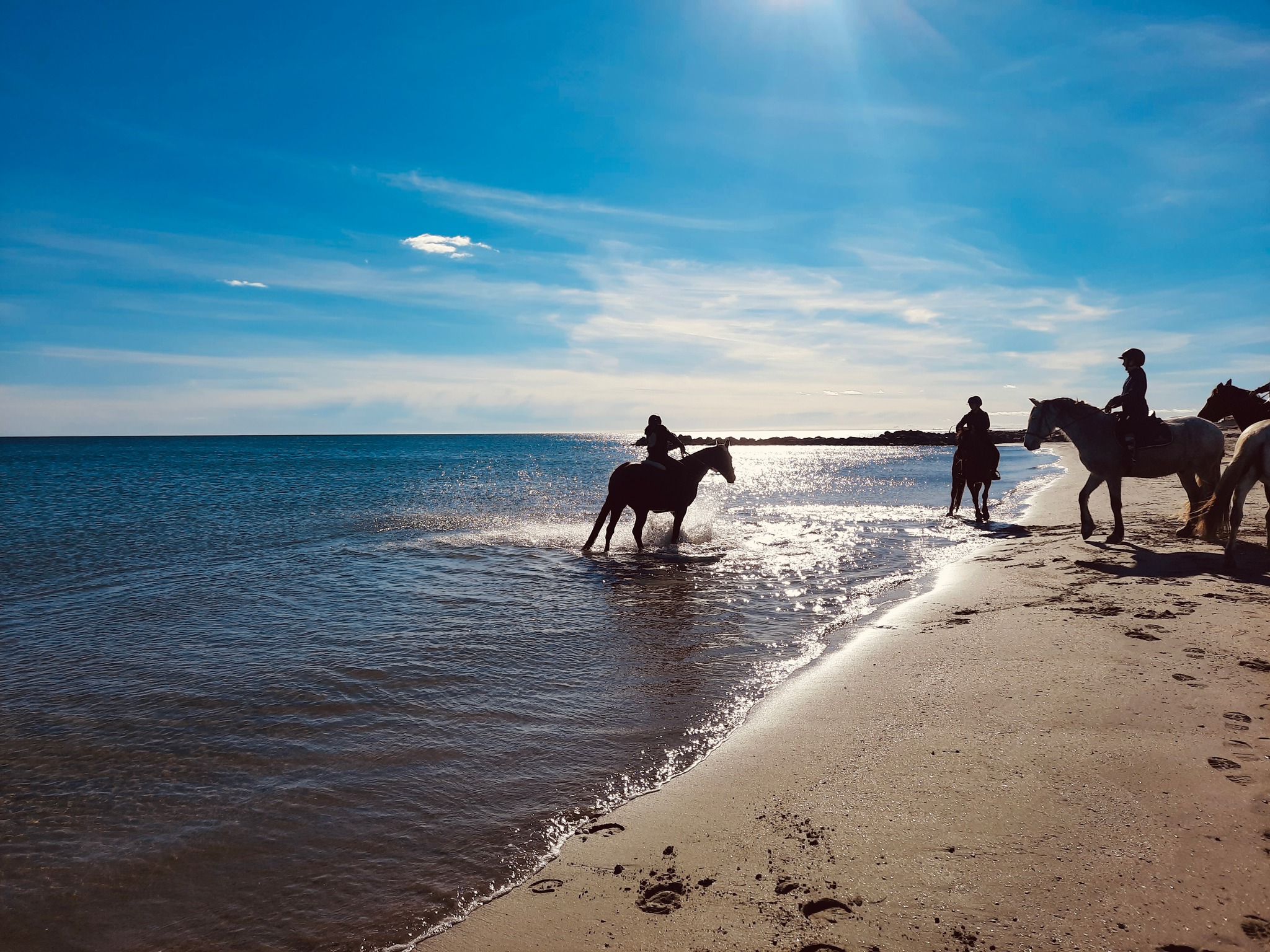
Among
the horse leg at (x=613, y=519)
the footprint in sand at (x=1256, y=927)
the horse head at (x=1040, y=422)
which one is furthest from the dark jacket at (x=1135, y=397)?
the footprint in sand at (x=1256, y=927)

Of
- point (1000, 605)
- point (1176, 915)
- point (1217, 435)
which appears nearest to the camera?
point (1176, 915)

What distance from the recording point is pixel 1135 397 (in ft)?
35.4

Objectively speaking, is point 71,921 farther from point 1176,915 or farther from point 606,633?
point 606,633

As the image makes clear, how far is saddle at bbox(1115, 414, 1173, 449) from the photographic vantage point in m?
10.8

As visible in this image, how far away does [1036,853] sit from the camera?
9.25 feet

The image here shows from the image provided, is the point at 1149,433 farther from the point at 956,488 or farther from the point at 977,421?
the point at 956,488

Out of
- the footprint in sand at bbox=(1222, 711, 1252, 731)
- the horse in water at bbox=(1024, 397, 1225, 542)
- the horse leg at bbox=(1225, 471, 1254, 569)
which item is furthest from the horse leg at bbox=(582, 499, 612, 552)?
the footprint in sand at bbox=(1222, 711, 1252, 731)

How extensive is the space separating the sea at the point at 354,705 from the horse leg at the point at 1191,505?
3.26 meters

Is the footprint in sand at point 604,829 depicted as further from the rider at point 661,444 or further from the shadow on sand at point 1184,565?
the rider at point 661,444

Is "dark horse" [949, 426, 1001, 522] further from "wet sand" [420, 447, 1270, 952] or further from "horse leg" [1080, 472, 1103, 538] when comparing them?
"wet sand" [420, 447, 1270, 952]

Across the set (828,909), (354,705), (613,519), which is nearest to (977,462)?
(613,519)

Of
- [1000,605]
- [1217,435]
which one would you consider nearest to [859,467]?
[1217,435]

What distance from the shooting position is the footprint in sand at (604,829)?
3354mm

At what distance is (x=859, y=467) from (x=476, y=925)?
56850 millimetres
